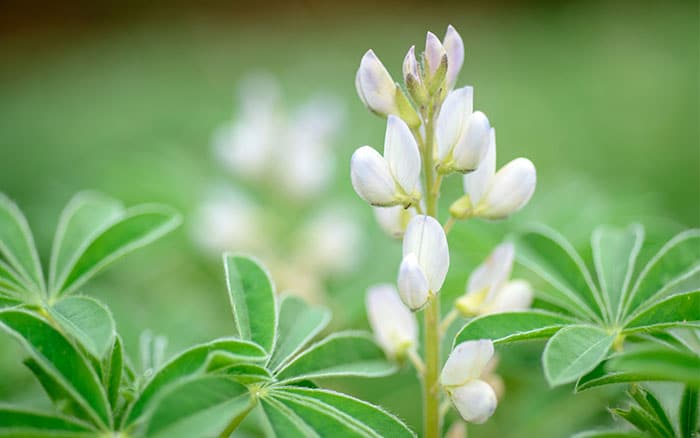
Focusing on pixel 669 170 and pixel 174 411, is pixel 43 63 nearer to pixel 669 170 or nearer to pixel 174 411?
pixel 669 170

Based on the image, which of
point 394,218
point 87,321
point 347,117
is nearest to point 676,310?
point 394,218

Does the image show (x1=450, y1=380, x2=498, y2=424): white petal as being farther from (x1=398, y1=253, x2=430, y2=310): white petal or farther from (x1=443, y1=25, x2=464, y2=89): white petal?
(x1=443, y1=25, x2=464, y2=89): white petal

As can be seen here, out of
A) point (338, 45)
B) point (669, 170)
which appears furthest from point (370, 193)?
point (338, 45)

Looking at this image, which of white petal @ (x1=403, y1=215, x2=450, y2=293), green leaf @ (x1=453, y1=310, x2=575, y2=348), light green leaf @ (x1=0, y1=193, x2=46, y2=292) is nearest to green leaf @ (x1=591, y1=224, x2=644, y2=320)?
green leaf @ (x1=453, y1=310, x2=575, y2=348)

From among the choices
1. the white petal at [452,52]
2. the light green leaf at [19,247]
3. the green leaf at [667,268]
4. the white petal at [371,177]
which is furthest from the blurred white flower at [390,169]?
the light green leaf at [19,247]

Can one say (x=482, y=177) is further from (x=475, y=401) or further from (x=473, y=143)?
(x=475, y=401)

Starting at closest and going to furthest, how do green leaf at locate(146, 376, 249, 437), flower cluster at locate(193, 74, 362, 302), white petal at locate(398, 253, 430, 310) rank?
green leaf at locate(146, 376, 249, 437)
white petal at locate(398, 253, 430, 310)
flower cluster at locate(193, 74, 362, 302)

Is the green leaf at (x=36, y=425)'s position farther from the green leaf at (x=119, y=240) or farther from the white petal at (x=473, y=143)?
the white petal at (x=473, y=143)
